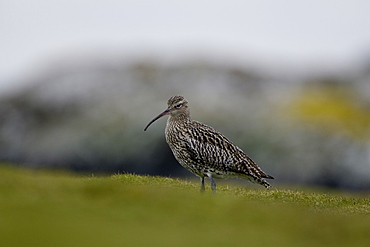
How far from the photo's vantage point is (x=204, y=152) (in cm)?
2247

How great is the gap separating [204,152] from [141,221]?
365 inches

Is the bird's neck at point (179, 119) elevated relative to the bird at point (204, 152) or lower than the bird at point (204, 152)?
elevated

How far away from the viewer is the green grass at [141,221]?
37.8ft

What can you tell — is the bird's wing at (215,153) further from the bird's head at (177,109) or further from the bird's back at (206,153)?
the bird's head at (177,109)

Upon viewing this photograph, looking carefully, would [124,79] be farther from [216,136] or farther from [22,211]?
[22,211]

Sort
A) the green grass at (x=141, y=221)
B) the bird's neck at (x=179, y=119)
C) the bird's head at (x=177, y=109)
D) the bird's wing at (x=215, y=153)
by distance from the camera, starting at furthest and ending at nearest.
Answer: the bird's head at (x=177, y=109), the bird's neck at (x=179, y=119), the bird's wing at (x=215, y=153), the green grass at (x=141, y=221)

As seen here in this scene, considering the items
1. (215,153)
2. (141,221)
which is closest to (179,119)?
(215,153)

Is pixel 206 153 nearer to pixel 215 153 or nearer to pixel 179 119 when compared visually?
pixel 215 153

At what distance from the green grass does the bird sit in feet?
18.2

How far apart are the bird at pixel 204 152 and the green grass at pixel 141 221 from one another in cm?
554

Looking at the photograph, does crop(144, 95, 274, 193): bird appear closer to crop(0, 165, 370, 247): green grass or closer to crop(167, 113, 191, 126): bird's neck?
crop(167, 113, 191, 126): bird's neck

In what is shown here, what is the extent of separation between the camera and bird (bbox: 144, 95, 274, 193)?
22.5 m

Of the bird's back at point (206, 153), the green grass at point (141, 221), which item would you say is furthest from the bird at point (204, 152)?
the green grass at point (141, 221)

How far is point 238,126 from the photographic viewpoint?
199 ft
